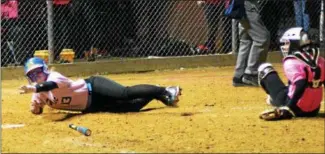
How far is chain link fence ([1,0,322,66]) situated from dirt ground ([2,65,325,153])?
359 cm

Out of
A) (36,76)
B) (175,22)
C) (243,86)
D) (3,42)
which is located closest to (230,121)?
(36,76)

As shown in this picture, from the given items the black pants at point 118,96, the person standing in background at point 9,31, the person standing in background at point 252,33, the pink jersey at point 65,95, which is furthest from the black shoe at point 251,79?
the person standing in background at point 9,31

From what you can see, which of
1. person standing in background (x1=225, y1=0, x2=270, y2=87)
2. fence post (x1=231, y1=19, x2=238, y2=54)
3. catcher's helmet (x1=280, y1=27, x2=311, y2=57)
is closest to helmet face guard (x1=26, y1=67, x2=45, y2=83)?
catcher's helmet (x1=280, y1=27, x2=311, y2=57)

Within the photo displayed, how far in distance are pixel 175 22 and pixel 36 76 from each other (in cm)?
672

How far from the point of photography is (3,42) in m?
11.2

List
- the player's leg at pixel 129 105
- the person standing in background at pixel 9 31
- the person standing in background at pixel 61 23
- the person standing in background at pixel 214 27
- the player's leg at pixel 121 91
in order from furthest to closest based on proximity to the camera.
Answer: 1. the person standing in background at pixel 214 27
2. the person standing in background at pixel 61 23
3. the person standing in background at pixel 9 31
4. the player's leg at pixel 129 105
5. the player's leg at pixel 121 91

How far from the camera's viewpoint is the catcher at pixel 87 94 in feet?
20.9

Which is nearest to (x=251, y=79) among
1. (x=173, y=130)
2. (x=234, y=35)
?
(x=173, y=130)

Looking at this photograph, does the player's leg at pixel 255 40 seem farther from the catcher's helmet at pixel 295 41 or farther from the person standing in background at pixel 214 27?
the person standing in background at pixel 214 27

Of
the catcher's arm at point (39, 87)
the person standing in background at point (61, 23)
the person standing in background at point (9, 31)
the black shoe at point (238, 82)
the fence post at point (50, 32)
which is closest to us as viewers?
the catcher's arm at point (39, 87)

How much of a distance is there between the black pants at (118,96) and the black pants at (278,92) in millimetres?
1200

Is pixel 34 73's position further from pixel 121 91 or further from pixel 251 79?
pixel 251 79

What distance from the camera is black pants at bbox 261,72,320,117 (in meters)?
5.87

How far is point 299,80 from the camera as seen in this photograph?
567 cm
